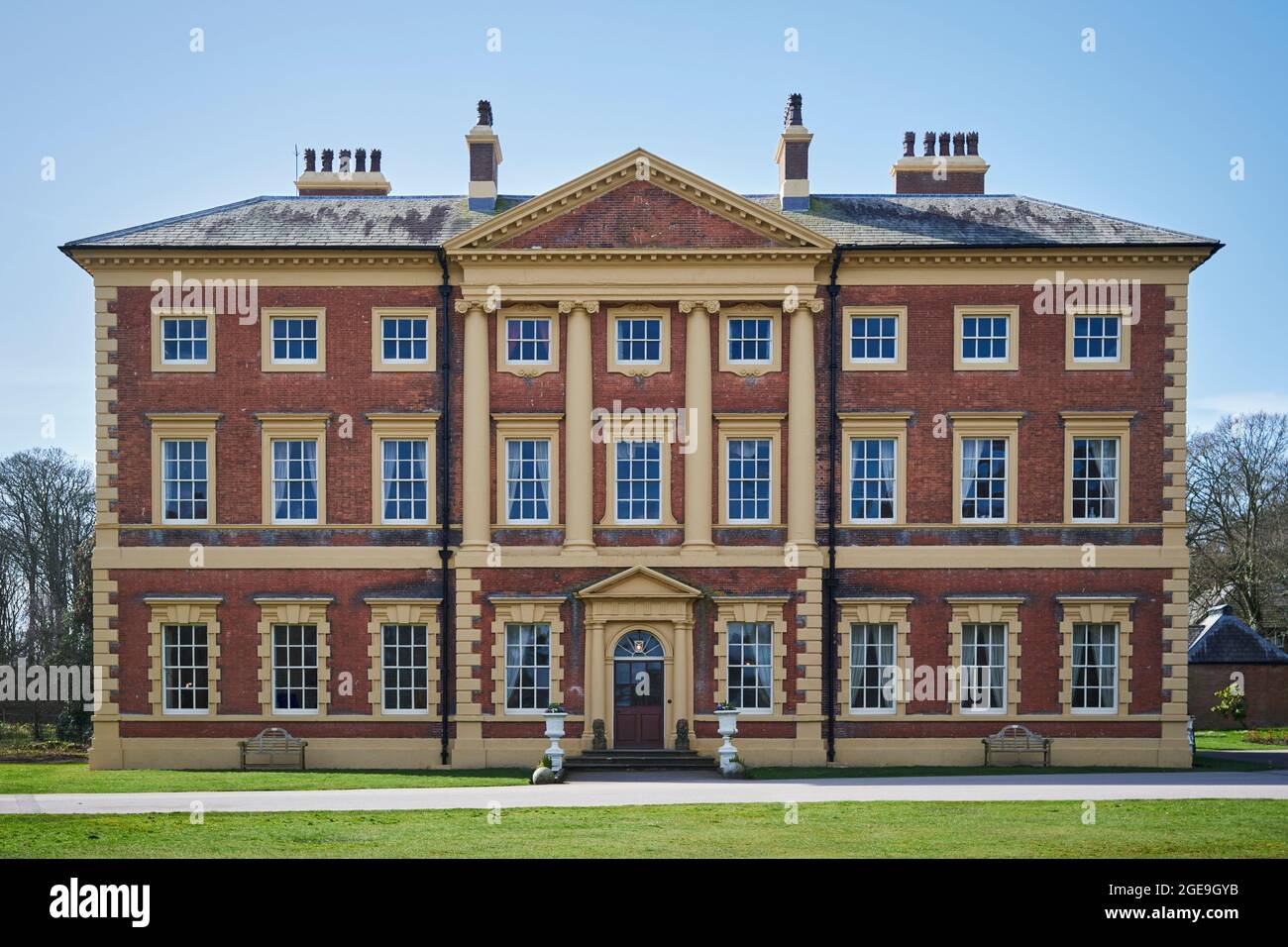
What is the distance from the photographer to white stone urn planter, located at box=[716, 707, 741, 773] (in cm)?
3005

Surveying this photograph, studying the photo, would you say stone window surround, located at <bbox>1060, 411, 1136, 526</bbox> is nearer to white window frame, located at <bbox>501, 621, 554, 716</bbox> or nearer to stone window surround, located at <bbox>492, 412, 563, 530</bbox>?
stone window surround, located at <bbox>492, 412, 563, 530</bbox>

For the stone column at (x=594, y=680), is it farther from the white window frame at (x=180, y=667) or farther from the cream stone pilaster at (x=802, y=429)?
the white window frame at (x=180, y=667)

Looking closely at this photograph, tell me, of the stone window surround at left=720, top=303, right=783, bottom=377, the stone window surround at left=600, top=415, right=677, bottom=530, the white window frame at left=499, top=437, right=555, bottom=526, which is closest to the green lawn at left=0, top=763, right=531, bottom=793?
the white window frame at left=499, top=437, right=555, bottom=526

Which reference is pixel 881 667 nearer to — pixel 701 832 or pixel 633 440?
pixel 633 440

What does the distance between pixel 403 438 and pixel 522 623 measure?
18.7 feet

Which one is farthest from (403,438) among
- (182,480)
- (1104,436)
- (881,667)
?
(1104,436)

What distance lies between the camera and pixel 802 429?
3288 centimetres

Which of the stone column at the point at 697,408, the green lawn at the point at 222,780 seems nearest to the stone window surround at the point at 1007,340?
the stone column at the point at 697,408

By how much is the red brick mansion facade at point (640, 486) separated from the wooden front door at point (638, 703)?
0.24 ft

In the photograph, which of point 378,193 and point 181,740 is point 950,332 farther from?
point 181,740

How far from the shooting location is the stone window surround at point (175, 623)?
1296 inches

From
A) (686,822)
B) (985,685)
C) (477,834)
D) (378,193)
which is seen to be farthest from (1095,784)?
(378,193)

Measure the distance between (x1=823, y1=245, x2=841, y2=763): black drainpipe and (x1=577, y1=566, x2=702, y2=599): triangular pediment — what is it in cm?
353

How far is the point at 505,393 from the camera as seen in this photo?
109 ft
